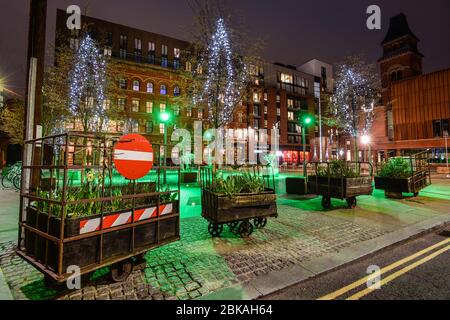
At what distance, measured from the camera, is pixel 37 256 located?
3285mm

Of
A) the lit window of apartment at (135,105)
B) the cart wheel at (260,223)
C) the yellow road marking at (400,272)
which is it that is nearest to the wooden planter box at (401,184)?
the yellow road marking at (400,272)

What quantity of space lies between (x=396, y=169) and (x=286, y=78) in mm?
52265

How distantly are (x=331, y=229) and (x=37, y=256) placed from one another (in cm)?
624

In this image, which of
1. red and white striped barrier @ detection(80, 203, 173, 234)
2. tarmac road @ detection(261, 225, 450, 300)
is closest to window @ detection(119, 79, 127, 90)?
red and white striped barrier @ detection(80, 203, 173, 234)

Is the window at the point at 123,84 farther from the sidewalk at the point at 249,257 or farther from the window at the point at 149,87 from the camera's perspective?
the sidewalk at the point at 249,257

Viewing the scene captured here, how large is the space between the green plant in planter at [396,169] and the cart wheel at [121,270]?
469 inches

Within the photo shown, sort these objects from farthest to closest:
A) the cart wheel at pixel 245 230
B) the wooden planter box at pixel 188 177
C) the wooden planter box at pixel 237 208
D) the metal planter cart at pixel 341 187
→ the wooden planter box at pixel 188 177 → the metal planter cart at pixel 341 187 → the cart wheel at pixel 245 230 → the wooden planter box at pixel 237 208

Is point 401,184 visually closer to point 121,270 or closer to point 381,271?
point 381,271

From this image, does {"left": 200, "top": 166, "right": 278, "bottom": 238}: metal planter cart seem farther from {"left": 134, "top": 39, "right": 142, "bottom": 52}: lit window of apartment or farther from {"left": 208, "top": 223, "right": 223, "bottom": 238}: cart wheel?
{"left": 134, "top": 39, "right": 142, "bottom": 52}: lit window of apartment

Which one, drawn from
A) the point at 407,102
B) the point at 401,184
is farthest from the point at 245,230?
the point at 407,102

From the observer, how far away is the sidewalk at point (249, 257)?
340 centimetres
